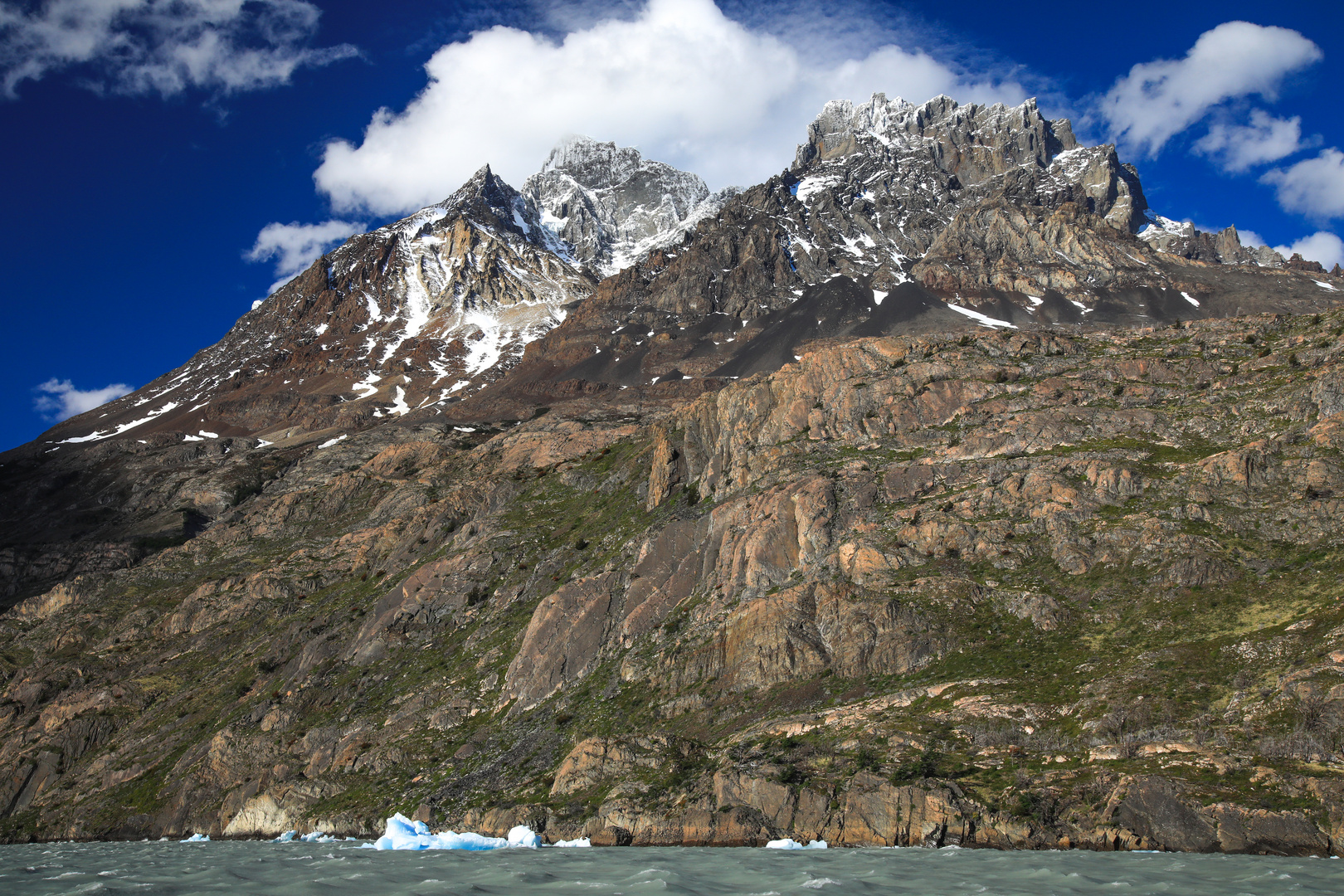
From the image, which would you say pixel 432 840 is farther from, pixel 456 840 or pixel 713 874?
pixel 713 874

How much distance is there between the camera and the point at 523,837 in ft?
192

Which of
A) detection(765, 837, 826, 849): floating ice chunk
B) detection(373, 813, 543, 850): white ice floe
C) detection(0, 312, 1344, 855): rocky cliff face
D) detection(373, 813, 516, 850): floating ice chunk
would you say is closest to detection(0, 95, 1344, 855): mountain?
detection(0, 312, 1344, 855): rocky cliff face

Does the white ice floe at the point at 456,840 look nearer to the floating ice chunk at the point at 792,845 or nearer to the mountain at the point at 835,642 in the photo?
the mountain at the point at 835,642

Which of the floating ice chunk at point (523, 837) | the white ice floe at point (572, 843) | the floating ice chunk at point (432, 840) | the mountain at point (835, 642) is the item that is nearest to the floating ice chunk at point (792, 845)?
the mountain at point (835, 642)

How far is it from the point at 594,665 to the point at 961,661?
35.3m

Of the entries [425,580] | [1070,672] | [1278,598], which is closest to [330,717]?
[425,580]

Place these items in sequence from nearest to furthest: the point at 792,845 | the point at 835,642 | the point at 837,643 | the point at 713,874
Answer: the point at 713,874 < the point at 792,845 < the point at 837,643 < the point at 835,642

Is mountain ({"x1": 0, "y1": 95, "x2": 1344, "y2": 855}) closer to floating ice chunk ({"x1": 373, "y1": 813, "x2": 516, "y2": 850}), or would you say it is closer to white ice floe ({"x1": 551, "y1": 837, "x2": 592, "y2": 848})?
white ice floe ({"x1": 551, "y1": 837, "x2": 592, "y2": 848})

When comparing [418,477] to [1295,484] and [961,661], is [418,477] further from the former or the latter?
[1295,484]

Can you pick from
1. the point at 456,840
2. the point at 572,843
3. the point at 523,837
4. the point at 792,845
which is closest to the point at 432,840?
the point at 456,840

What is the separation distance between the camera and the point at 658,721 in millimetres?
70312

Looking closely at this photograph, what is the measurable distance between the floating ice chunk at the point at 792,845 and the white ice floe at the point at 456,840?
17.0 metres

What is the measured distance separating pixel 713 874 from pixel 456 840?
2925 cm

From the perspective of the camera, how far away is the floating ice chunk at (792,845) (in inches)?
1933
